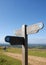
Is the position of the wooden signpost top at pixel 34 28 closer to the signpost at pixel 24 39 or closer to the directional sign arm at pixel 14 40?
the signpost at pixel 24 39

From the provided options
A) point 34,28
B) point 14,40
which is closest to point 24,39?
point 14,40

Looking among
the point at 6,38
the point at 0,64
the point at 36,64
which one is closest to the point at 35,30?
the point at 6,38

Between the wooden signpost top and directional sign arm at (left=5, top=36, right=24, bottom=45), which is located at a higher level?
the wooden signpost top

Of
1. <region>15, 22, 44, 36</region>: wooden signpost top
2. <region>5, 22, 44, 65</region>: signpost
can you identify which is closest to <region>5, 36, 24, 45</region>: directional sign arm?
<region>5, 22, 44, 65</region>: signpost

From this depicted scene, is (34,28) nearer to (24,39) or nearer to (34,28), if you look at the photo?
(34,28)

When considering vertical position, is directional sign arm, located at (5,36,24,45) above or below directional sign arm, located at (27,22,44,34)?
below

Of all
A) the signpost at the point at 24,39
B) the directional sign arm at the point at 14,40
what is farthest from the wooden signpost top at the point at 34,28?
the directional sign arm at the point at 14,40

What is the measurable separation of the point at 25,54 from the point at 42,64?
6941 mm

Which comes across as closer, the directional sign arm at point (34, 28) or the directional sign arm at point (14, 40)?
the directional sign arm at point (34, 28)

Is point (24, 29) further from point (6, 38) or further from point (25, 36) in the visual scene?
point (6, 38)

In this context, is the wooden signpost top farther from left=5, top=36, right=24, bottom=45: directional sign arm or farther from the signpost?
left=5, top=36, right=24, bottom=45: directional sign arm

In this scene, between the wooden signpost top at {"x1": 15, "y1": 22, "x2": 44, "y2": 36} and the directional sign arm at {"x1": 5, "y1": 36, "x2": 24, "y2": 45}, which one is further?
the directional sign arm at {"x1": 5, "y1": 36, "x2": 24, "y2": 45}

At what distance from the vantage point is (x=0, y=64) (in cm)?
795

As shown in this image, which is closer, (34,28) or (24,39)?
(34,28)
